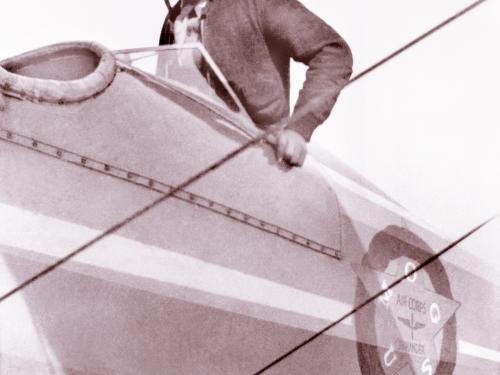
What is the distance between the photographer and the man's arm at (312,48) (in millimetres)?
1962

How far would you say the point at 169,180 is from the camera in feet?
4.48

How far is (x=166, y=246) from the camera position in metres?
1.33

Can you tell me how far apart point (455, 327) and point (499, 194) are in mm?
681

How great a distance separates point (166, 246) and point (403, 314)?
98 cm

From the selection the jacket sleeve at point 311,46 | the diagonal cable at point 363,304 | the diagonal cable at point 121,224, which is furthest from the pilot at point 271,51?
the diagonal cable at point 363,304

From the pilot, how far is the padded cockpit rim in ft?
2.19

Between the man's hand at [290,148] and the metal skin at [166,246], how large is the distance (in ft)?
0.10

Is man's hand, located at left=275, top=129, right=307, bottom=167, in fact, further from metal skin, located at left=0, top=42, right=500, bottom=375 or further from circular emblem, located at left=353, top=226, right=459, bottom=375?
circular emblem, located at left=353, top=226, right=459, bottom=375

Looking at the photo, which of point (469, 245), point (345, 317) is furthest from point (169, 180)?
point (469, 245)

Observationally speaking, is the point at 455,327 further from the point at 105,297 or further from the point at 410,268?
the point at 105,297

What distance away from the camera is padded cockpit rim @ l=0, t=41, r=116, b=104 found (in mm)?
1195

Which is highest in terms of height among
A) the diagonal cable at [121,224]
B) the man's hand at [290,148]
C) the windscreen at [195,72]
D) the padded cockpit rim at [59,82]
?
the windscreen at [195,72]

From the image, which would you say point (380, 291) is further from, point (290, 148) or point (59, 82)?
point (59, 82)

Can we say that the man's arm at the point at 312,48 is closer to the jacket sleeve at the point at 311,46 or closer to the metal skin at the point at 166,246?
the jacket sleeve at the point at 311,46
